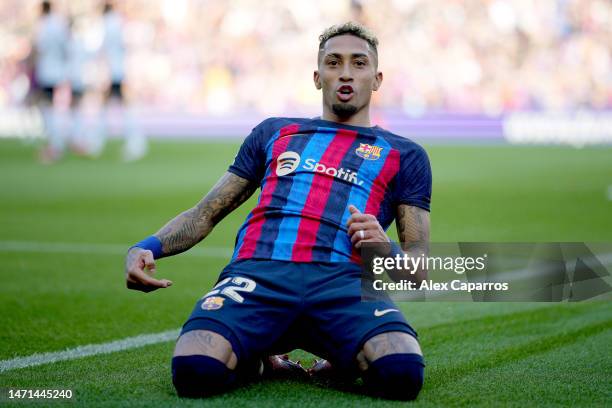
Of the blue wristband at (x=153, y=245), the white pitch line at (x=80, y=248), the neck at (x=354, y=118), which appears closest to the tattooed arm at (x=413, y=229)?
the neck at (x=354, y=118)

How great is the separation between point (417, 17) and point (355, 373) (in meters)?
24.7

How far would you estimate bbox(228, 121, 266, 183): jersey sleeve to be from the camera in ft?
14.7

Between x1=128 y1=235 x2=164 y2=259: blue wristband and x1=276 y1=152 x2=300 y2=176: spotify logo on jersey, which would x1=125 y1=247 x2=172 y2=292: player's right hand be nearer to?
x1=128 y1=235 x2=164 y2=259: blue wristband

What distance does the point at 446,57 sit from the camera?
27.3 meters

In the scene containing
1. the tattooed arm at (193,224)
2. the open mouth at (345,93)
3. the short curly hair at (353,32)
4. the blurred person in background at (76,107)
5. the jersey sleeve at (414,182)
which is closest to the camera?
the tattooed arm at (193,224)

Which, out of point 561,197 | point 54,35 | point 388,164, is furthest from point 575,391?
point 54,35

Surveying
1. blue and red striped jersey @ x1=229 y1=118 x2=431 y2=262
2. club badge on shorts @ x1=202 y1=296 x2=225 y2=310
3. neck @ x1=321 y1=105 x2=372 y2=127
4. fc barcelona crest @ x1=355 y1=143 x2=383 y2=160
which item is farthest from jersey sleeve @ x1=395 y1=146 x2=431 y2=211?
club badge on shorts @ x1=202 y1=296 x2=225 y2=310

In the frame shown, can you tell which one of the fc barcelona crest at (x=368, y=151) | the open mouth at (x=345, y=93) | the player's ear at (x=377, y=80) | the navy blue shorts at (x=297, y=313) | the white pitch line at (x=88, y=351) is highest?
the player's ear at (x=377, y=80)

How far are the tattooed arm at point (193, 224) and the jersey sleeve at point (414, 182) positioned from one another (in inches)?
27.0

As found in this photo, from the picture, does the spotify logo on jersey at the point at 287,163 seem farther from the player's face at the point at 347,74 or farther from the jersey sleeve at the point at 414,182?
the jersey sleeve at the point at 414,182

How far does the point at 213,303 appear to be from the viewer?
12.6 feet

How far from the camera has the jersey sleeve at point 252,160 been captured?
447 cm

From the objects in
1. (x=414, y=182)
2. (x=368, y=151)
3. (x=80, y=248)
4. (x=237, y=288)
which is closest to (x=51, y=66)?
(x=80, y=248)

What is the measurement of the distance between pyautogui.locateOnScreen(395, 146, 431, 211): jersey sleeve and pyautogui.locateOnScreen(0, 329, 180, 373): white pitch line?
147 centimetres
